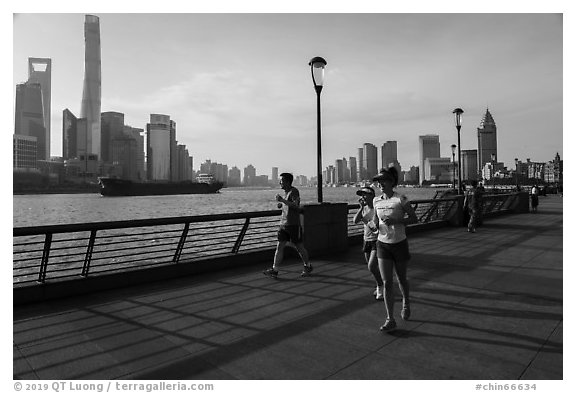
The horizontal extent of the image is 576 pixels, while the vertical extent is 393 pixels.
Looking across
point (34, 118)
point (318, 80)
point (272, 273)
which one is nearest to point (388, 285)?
point (272, 273)

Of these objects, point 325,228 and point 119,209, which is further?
point 119,209

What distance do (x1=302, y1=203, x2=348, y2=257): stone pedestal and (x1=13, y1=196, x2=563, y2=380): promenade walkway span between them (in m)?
1.50

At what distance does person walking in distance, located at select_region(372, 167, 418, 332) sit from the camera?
413 cm

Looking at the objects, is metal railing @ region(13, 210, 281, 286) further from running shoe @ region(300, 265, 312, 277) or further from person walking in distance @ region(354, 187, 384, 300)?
person walking in distance @ region(354, 187, 384, 300)

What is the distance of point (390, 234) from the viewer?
13.7 feet

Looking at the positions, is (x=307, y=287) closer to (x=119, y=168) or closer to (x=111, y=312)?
(x=111, y=312)

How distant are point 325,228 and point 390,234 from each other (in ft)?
15.1

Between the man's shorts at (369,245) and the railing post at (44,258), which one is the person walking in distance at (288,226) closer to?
the man's shorts at (369,245)

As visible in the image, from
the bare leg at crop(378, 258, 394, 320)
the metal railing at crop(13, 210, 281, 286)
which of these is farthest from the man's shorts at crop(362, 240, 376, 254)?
the metal railing at crop(13, 210, 281, 286)

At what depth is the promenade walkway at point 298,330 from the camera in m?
3.31

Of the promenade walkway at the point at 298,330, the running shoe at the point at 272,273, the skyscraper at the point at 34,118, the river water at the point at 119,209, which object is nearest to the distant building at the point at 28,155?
the skyscraper at the point at 34,118

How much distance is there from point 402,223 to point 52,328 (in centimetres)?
427

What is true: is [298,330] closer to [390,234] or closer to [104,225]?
[390,234]

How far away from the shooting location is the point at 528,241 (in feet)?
35.7
